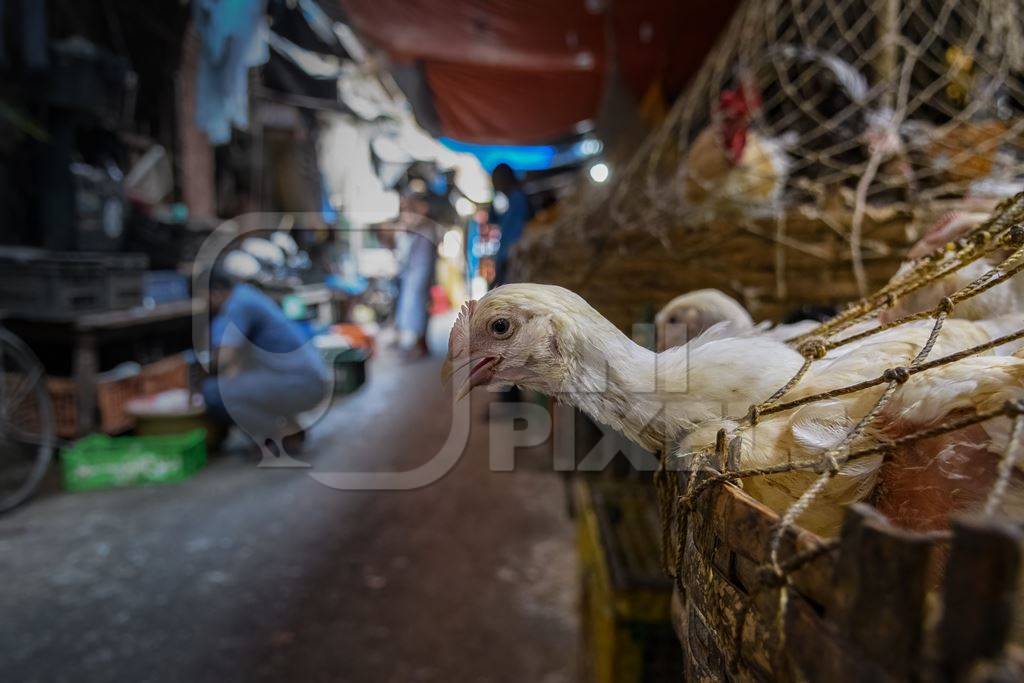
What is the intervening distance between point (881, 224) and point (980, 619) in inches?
67.5

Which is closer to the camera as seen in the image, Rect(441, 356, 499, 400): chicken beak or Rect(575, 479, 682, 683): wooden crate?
Rect(441, 356, 499, 400): chicken beak

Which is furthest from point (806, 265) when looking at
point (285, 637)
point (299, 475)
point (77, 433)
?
point (77, 433)

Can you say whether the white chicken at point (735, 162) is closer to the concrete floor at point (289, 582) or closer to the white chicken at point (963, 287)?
the white chicken at point (963, 287)

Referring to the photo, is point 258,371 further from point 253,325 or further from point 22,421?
point 22,421

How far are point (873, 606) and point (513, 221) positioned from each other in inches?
136

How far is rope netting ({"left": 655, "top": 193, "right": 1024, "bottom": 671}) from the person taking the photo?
17.1 inches

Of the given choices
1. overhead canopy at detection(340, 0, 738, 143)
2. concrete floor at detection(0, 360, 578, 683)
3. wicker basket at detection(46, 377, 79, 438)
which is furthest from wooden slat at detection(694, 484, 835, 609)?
wicker basket at detection(46, 377, 79, 438)

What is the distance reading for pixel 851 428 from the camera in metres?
0.66

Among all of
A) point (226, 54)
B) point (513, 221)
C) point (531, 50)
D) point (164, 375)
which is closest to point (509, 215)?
point (513, 221)

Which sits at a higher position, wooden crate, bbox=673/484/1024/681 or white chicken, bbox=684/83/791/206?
white chicken, bbox=684/83/791/206

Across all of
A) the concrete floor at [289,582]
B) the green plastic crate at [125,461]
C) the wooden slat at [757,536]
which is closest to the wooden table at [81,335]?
the green plastic crate at [125,461]

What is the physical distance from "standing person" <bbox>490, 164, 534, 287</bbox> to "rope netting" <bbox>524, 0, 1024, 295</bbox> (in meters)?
0.58

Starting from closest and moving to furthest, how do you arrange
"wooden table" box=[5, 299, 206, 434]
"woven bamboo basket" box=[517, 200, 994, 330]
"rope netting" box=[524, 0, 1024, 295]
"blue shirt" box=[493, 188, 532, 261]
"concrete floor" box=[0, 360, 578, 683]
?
"woven bamboo basket" box=[517, 200, 994, 330] < "rope netting" box=[524, 0, 1024, 295] < "concrete floor" box=[0, 360, 578, 683] < "blue shirt" box=[493, 188, 532, 261] < "wooden table" box=[5, 299, 206, 434]

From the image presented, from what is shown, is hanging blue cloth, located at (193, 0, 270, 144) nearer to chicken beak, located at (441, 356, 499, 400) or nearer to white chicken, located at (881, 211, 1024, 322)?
chicken beak, located at (441, 356, 499, 400)
